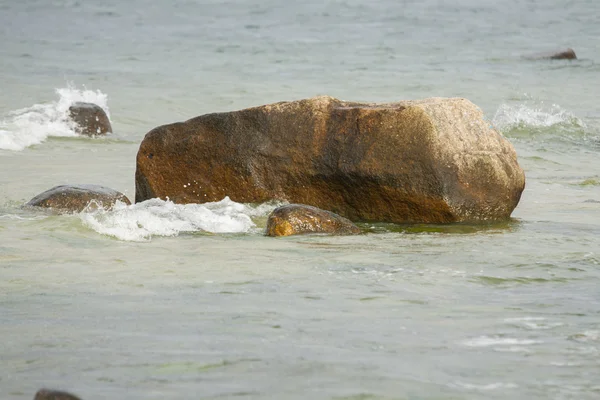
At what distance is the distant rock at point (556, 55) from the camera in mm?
24750

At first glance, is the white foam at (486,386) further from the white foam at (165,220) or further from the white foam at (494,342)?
the white foam at (165,220)

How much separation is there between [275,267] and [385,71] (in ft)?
56.6

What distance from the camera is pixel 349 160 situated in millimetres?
7332

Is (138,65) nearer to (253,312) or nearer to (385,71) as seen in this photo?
(385,71)

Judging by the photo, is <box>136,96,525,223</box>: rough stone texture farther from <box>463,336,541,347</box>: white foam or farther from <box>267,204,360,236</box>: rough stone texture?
<box>463,336,541,347</box>: white foam

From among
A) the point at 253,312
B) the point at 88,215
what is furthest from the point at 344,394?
the point at 88,215

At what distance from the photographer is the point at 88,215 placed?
7.02 meters

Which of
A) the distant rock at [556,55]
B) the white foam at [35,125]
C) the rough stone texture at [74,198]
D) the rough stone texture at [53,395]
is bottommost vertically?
the white foam at [35,125]

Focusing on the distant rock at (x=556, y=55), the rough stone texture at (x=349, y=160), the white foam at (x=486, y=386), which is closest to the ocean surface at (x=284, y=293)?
the white foam at (x=486, y=386)

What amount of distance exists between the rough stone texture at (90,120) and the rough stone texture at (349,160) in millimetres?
5699

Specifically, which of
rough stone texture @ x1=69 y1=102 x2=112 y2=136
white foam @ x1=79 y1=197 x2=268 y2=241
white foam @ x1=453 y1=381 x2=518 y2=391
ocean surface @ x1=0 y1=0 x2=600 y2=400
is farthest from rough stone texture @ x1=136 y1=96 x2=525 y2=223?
rough stone texture @ x1=69 y1=102 x2=112 y2=136

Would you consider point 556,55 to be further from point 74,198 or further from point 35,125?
point 74,198

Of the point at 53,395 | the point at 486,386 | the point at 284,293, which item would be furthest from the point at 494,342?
the point at 53,395

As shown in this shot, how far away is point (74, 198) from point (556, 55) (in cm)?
1942
